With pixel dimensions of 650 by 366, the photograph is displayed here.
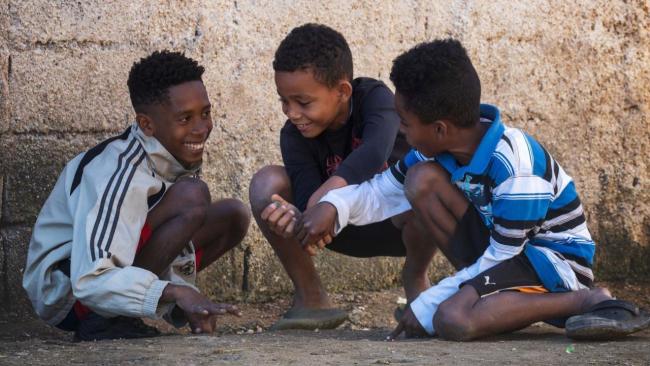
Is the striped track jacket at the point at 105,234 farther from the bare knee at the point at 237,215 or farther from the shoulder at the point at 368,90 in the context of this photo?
the shoulder at the point at 368,90

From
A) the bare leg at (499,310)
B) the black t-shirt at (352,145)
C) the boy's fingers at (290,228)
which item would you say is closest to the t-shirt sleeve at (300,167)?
the black t-shirt at (352,145)

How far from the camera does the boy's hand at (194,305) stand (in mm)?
3752

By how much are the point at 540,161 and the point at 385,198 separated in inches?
26.0

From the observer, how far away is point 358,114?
4.27 m

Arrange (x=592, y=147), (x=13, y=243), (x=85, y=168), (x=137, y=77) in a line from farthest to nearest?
1. (x=592, y=147)
2. (x=13, y=243)
3. (x=137, y=77)
4. (x=85, y=168)

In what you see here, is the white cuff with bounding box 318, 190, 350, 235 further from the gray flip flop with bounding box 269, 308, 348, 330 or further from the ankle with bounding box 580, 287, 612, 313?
the ankle with bounding box 580, 287, 612, 313

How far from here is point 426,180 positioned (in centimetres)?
382

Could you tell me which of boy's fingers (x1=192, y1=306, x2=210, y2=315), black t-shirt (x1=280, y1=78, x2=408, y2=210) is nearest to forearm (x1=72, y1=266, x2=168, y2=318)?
boy's fingers (x1=192, y1=306, x2=210, y2=315)

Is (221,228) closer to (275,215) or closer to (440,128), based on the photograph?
(275,215)

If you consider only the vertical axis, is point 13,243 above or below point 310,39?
below

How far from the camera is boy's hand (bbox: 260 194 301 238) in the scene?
3.84 meters

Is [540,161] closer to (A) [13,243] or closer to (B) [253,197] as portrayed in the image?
(B) [253,197]

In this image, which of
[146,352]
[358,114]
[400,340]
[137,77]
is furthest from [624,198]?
[146,352]

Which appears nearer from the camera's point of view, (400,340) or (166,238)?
(400,340)
